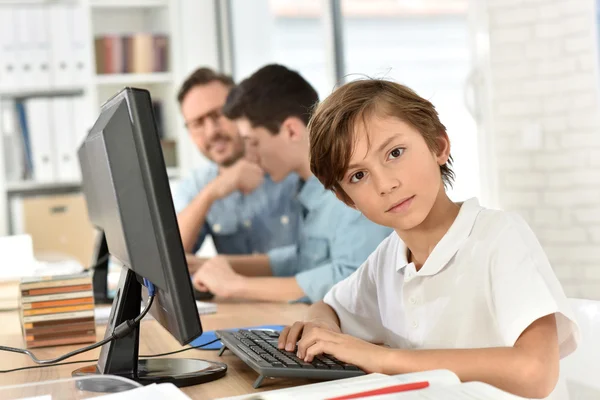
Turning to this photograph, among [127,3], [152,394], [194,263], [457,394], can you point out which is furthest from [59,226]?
[457,394]

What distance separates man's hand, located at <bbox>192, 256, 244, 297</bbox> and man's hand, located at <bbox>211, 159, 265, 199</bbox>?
0.56 metres

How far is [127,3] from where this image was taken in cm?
470

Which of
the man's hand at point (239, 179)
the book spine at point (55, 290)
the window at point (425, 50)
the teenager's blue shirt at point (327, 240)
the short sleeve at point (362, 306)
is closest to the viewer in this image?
the short sleeve at point (362, 306)

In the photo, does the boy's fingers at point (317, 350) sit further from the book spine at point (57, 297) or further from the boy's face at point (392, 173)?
the book spine at point (57, 297)

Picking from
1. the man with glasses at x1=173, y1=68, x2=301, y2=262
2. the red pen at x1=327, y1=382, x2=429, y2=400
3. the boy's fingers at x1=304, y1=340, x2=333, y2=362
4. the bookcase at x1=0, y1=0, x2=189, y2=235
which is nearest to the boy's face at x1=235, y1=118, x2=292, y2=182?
the man with glasses at x1=173, y1=68, x2=301, y2=262

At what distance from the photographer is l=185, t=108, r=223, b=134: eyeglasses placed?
9.89ft

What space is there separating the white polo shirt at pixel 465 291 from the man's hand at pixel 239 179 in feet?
3.90

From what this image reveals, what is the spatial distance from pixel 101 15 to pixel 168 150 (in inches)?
33.7

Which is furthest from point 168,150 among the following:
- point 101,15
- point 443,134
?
point 443,134

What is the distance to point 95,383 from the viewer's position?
107 cm

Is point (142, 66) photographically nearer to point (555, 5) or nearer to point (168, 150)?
point (168, 150)

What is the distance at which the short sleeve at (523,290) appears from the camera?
112 cm

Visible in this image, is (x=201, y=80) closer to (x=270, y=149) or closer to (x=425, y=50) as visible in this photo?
(x=270, y=149)

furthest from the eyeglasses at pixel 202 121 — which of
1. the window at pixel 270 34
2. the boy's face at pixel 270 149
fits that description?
the window at pixel 270 34
